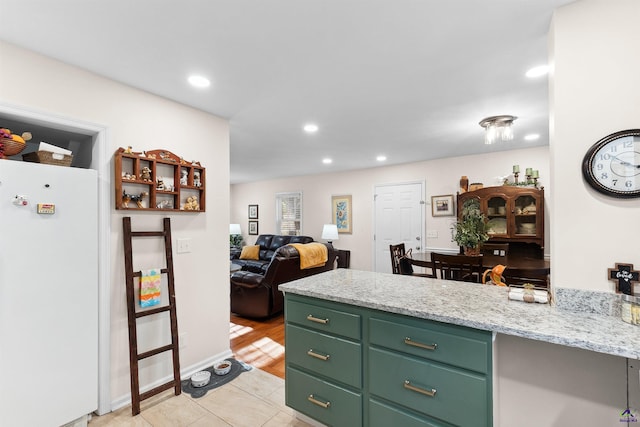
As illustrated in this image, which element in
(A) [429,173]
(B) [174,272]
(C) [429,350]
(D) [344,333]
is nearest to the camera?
(C) [429,350]

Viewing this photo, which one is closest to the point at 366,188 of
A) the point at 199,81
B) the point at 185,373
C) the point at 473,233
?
the point at 473,233

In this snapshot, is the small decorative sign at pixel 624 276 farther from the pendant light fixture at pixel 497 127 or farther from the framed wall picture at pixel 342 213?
the framed wall picture at pixel 342 213

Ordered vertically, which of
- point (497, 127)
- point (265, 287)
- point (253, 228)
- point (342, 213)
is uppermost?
point (497, 127)

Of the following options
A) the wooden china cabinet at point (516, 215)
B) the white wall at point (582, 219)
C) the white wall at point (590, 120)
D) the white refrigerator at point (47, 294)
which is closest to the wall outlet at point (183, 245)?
the white refrigerator at point (47, 294)

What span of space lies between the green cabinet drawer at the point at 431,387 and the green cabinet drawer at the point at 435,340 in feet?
0.14

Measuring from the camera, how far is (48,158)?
6.10ft

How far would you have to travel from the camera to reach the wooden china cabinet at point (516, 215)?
3781 millimetres

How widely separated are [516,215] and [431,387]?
337 cm

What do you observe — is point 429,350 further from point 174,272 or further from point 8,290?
point 8,290

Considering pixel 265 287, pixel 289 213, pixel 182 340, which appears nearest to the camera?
pixel 182 340

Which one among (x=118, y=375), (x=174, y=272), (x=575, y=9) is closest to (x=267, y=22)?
(x=575, y=9)

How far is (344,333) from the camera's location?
5.40ft

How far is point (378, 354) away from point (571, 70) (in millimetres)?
1745

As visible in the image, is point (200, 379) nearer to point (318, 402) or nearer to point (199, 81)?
point (318, 402)
